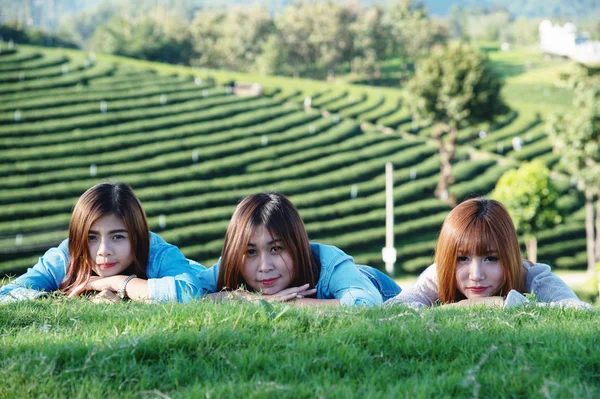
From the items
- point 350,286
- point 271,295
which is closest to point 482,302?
point 350,286

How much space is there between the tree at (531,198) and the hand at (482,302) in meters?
21.5

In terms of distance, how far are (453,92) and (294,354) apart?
96.0 ft

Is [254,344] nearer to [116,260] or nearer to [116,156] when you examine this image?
A: [116,260]

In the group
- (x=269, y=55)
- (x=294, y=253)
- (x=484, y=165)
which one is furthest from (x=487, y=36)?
(x=294, y=253)

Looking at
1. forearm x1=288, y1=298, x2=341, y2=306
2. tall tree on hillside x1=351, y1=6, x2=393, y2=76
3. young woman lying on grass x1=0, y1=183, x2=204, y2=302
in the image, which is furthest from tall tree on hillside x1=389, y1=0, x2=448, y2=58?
forearm x1=288, y1=298, x2=341, y2=306

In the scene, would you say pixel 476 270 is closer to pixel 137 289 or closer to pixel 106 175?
pixel 137 289

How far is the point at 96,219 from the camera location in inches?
142

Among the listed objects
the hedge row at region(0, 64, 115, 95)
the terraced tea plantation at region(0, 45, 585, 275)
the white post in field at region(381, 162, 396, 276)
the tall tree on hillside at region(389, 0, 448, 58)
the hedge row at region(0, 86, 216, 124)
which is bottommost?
the white post in field at region(381, 162, 396, 276)

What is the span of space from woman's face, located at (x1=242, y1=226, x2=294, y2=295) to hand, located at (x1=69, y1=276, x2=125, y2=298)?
0.64 metres

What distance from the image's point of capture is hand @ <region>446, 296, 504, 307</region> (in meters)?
3.28

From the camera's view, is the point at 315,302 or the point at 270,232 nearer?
the point at 315,302

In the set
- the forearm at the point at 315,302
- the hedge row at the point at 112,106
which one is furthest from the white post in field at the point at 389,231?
the forearm at the point at 315,302

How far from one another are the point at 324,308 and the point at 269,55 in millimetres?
56940

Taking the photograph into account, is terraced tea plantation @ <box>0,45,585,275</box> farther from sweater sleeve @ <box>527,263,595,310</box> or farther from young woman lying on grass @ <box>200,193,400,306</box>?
sweater sleeve @ <box>527,263,595,310</box>
